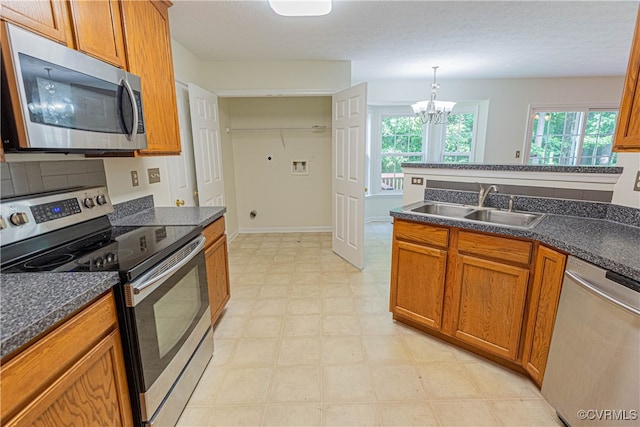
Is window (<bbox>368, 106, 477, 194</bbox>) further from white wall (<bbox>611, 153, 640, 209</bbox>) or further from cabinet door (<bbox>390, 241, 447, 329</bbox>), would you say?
white wall (<bbox>611, 153, 640, 209</bbox>)

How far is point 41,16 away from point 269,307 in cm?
217

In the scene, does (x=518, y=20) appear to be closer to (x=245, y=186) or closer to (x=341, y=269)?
(x=341, y=269)

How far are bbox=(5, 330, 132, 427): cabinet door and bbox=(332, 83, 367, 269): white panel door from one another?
248cm

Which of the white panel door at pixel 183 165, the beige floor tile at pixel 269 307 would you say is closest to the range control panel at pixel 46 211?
the white panel door at pixel 183 165

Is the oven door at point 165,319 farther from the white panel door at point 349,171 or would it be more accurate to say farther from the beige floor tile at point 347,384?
the white panel door at point 349,171

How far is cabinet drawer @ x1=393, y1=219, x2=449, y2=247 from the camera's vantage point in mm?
1850

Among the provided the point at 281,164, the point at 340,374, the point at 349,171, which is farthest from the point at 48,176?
the point at 281,164

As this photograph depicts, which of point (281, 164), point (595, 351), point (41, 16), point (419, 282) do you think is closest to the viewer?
point (41, 16)

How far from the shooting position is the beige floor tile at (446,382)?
1.60 meters

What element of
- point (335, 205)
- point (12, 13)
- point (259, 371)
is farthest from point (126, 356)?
point (335, 205)

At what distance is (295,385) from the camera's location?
1.68 m

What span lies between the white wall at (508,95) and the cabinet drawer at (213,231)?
3.52m

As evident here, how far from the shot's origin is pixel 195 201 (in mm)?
3203

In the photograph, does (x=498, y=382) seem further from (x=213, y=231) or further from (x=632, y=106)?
(x=213, y=231)
